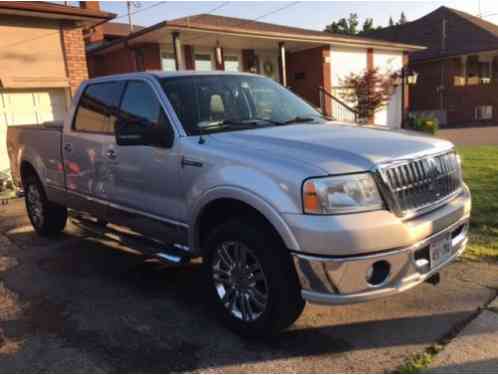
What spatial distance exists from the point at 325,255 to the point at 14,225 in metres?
6.07

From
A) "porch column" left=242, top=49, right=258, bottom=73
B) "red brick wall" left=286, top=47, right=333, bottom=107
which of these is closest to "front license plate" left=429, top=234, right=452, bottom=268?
"porch column" left=242, top=49, right=258, bottom=73

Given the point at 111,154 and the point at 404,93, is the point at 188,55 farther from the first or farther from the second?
the point at 404,93

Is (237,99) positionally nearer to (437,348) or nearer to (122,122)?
(122,122)

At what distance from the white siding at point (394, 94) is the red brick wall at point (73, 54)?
13825mm

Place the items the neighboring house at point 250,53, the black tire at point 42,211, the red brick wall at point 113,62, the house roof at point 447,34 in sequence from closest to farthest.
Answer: the black tire at point 42,211, the neighboring house at point 250,53, the red brick wall at point 113,62, the house roof at point 447,34

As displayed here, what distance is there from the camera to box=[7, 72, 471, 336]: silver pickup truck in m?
2.83

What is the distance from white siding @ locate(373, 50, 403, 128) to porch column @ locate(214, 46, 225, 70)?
325 inches

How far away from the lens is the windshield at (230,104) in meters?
3.88

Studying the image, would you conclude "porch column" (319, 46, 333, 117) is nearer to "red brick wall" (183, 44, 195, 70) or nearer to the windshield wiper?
"red brick wall" (183, 44, 195, 70)

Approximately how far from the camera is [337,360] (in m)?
3.05

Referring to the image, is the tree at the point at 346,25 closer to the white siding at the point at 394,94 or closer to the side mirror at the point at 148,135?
the white siding at the point at 394,94

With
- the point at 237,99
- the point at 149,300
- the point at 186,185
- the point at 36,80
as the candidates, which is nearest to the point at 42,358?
the point at 149,300

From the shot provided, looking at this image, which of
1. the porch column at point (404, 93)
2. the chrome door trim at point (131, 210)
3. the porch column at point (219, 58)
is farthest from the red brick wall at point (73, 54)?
the porch column at point (404, 93)

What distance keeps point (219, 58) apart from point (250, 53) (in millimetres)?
2585
